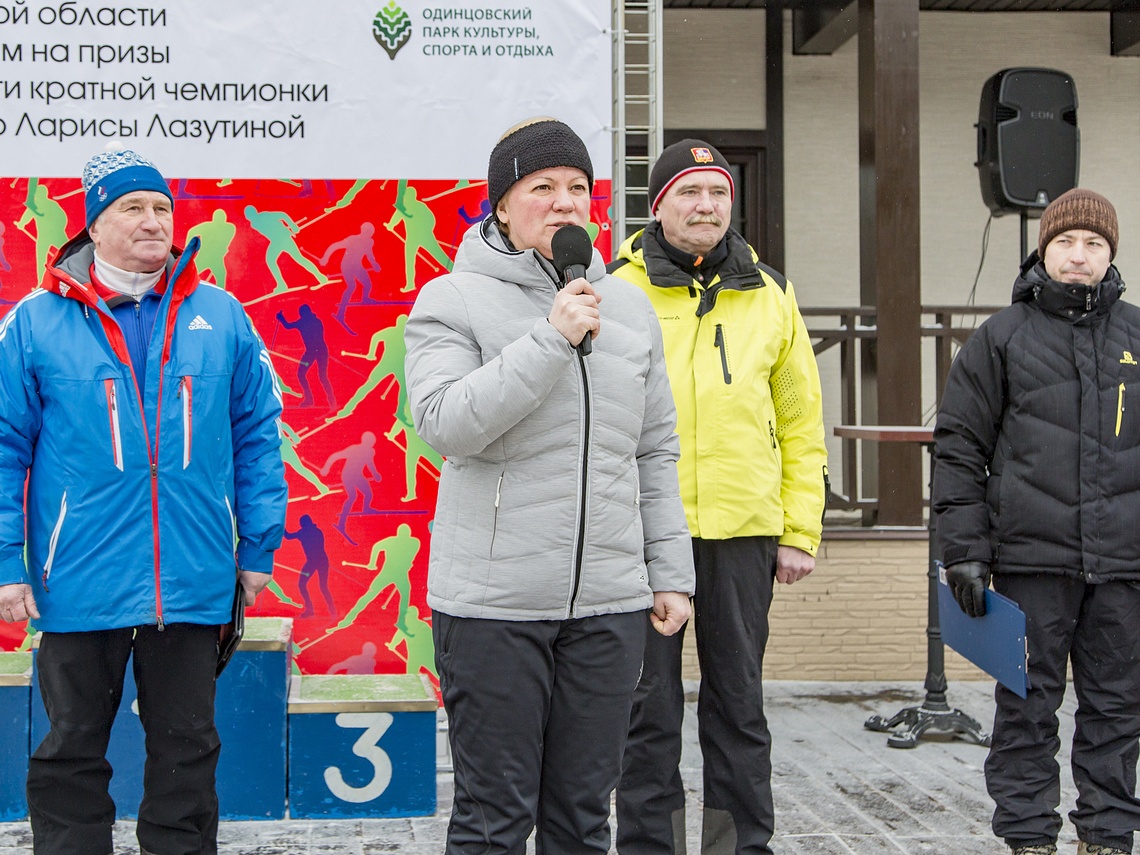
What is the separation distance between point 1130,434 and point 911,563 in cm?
303

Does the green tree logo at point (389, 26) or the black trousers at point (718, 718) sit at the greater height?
the green tree logo at point (389, 26)

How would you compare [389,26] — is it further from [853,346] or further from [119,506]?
[853,346]

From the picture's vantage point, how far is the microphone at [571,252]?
99.0 inches

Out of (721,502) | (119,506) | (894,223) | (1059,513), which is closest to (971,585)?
(1059,513)

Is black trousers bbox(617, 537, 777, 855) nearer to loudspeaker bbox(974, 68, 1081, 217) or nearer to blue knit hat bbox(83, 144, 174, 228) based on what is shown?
blue knit hat bbox(83, 144, 174, 228)

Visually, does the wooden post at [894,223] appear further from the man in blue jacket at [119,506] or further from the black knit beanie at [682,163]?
the man in blue jacket at [119,506]

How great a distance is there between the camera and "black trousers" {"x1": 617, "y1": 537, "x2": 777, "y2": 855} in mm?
3539

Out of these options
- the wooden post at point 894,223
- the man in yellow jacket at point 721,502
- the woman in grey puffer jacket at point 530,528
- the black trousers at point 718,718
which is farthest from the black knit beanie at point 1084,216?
the wooden post at point 894,223

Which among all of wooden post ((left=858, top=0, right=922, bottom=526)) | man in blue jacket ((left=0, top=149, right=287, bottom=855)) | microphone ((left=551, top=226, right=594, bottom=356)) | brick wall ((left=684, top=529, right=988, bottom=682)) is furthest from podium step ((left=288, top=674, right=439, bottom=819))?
wooden post ((left=858, top=0, right=922, bottom=526))

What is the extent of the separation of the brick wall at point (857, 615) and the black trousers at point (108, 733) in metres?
3.66

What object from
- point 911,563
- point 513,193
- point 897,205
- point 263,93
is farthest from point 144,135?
point 911,563

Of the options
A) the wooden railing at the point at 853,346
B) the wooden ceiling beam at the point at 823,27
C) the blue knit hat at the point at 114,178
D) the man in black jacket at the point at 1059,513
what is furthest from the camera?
the wooden ceiling beam at the point at 823,27

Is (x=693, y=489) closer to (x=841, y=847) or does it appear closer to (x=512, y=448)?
(x=512, y=448)

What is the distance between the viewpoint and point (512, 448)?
2.59 m
